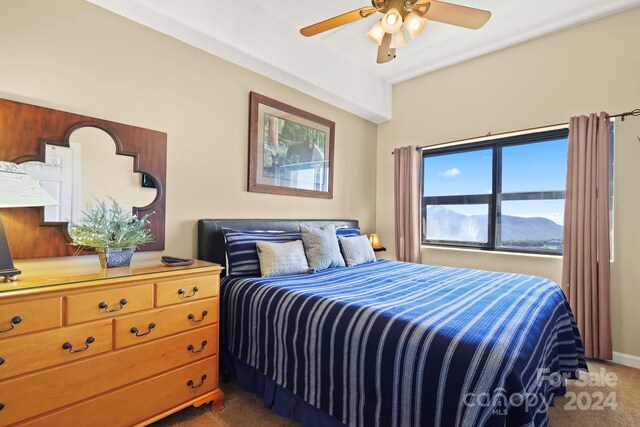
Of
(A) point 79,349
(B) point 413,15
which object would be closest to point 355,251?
(B) point 413,15

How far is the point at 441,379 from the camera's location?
1.13 m

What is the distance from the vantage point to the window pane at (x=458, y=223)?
3.48 metres

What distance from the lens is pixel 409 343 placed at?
1248mm

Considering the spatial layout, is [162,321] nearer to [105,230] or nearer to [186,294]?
[186,294]

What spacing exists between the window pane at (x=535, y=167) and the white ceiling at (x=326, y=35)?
1.06 meters

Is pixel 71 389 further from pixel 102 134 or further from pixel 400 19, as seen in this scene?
pixel 400 19

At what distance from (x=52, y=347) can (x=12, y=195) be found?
70 cm

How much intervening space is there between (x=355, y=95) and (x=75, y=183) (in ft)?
9.21

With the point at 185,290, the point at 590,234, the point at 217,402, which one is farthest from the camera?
the point at 590,234

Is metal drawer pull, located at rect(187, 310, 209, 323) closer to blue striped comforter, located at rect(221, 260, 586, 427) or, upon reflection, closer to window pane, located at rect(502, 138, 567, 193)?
blue striped comforter, located at rect(221, 260, 586, 427)

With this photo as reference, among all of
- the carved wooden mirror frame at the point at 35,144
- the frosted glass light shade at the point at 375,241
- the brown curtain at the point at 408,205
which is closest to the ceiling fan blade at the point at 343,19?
the carved wooden mirror frame at the point at 35,144

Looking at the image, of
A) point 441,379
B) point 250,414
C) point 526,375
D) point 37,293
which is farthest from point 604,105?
point 37,293

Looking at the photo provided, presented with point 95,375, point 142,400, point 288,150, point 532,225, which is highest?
point 288,150

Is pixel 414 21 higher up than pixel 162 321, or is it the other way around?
pixel 414 21
